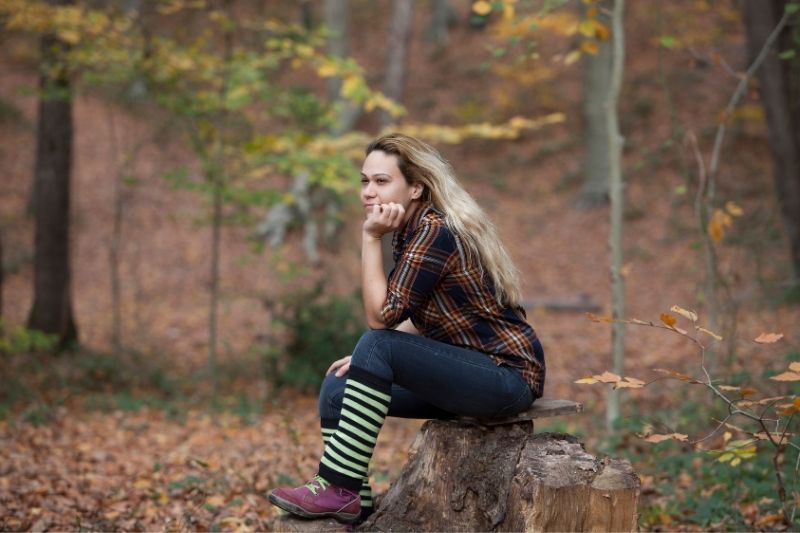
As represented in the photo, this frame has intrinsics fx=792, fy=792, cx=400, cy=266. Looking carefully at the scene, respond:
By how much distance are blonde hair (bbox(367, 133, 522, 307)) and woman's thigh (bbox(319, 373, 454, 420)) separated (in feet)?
1.92

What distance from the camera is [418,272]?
3137 mm

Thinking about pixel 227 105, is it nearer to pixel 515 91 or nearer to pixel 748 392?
pixel 748 392

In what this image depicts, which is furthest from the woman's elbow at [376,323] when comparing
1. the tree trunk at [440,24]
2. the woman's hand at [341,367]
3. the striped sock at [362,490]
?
the tree trunk at [440,24]

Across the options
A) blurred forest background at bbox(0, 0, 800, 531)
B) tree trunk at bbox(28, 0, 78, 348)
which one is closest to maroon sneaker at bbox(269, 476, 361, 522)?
blurred forest background at bbox(0, 0, 800, 531)

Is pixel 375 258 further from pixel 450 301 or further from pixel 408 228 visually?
pixel 450 301

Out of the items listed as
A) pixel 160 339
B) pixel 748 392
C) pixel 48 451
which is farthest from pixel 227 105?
pixel 748 392

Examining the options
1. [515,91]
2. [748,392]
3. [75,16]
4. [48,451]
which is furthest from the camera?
[515,91]

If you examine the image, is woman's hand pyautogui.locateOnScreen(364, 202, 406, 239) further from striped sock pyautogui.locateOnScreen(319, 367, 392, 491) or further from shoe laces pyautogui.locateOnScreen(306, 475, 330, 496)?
shoe laces pyautogui.locateOnScreen(306, 475, 330, 496)

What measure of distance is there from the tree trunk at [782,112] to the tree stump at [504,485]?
684 cm

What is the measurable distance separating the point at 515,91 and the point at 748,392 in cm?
1828

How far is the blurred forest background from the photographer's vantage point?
4859 mm

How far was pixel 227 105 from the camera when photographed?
7.72 metres

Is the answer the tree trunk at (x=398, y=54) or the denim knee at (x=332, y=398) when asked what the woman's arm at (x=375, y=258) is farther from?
the tree trunk at (x=398, y=54)

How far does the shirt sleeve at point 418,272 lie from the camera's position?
3131 millimetres
